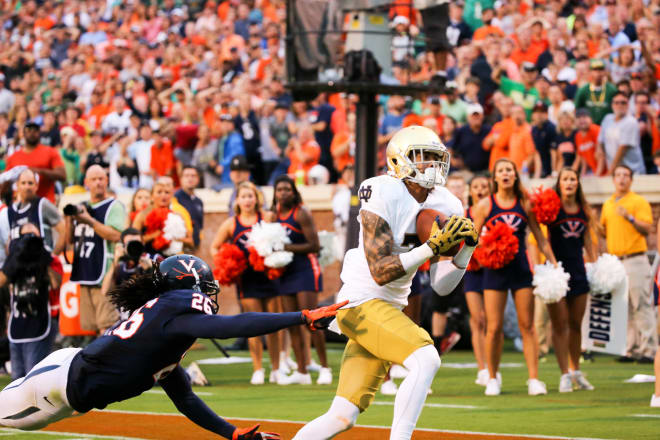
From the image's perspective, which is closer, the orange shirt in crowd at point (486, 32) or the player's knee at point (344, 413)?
the player's knee at point (344, 413)

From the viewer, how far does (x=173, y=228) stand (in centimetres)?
1161

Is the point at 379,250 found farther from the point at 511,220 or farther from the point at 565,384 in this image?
the point at 565,384

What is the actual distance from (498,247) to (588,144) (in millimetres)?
5311

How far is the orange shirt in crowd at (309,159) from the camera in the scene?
1698 centimetres

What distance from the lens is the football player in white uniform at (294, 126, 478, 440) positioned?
5.68 metres

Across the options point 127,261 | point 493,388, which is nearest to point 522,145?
point 493,388

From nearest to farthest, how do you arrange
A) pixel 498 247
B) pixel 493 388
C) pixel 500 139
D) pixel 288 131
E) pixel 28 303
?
pixel 498 247, pixel 493 388, pixel 28 303, pixel 500 139, pixel 288 131

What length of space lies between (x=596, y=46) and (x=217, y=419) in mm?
12001

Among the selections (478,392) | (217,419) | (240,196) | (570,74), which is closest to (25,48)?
(570,74)

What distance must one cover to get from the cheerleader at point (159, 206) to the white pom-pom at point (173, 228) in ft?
0.31

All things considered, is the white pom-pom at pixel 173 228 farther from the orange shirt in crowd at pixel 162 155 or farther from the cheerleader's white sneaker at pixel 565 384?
the orange shirt in crowd at pixel 162 155

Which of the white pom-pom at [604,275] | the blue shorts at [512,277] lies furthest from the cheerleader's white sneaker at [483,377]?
the white pom-pom at [604,275]

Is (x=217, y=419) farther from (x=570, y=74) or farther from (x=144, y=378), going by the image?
(x=570, y=74)

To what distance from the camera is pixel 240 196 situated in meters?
11.7
